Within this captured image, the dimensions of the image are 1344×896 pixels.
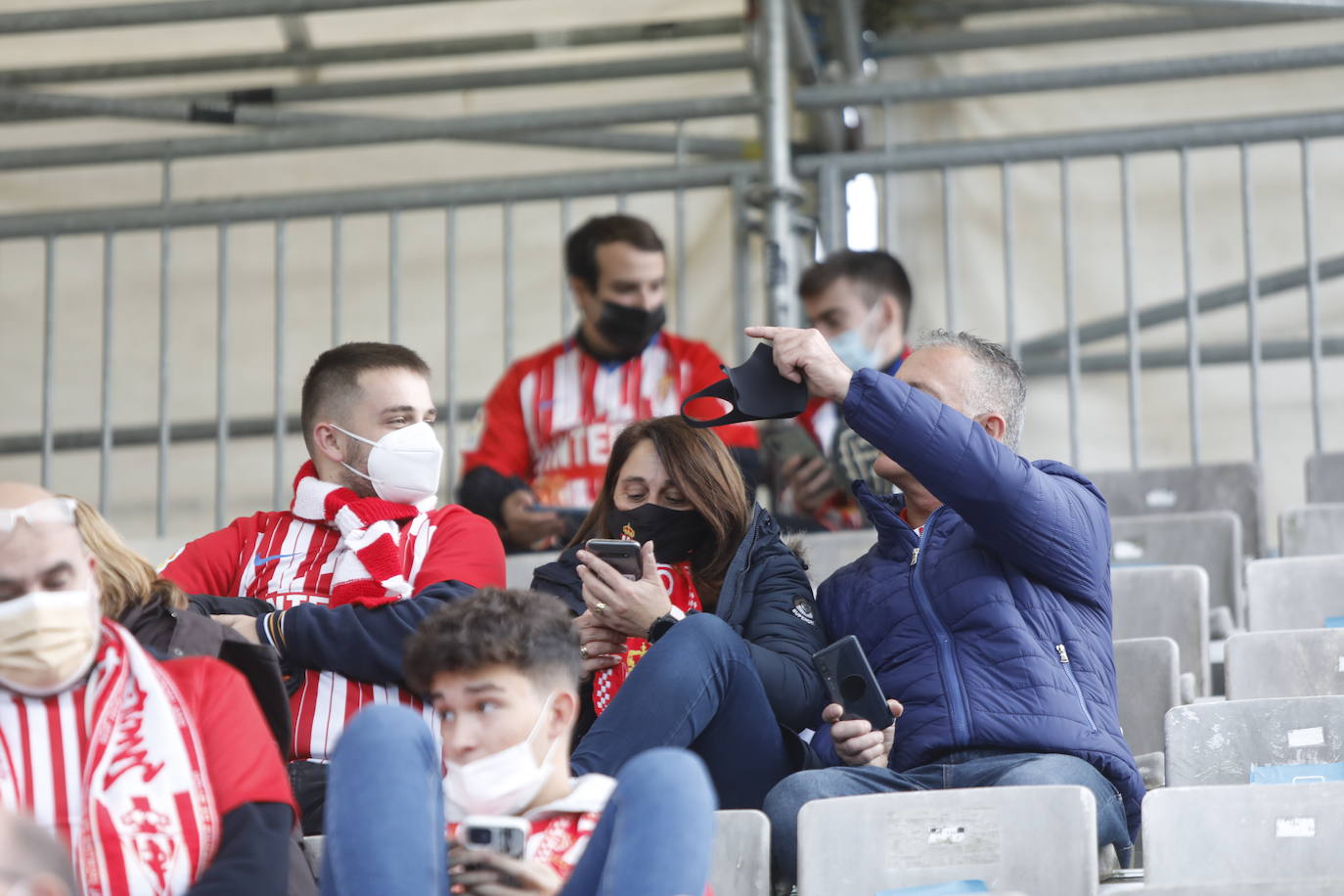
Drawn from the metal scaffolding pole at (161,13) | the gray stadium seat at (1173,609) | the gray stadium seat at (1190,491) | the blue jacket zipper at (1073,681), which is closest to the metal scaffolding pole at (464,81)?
the metal scaffolding pole at (161,13)

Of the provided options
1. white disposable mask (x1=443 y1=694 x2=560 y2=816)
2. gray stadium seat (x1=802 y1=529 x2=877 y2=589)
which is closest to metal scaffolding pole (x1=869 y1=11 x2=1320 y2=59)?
gray stadium seat (x1=802 y1=529 x2=877 y2=589)

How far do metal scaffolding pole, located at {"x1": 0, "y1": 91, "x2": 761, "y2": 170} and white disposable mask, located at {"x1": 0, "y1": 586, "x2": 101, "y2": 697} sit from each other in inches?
137

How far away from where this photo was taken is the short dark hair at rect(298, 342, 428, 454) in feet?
12.5

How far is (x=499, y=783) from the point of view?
2.49 metres

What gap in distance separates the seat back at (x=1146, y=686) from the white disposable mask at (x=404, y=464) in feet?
4.49

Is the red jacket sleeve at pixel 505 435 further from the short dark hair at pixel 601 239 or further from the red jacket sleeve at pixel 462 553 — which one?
the red jacket sleeve at pixel 462 553

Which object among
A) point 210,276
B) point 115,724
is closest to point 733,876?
point 115,724

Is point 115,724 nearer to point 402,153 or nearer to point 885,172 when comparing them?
point 885,172

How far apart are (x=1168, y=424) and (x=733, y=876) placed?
4.16 m

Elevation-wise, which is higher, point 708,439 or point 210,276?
point 210,276

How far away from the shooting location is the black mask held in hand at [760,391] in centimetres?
325

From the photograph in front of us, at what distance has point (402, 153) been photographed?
22.9ft

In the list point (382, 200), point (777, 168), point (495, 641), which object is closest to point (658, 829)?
point (495, 641)

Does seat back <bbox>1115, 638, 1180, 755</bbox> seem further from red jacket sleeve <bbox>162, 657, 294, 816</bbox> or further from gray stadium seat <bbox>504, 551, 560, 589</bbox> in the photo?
red jacket sleeve <bbox>162, 657, 294, 816</bbox>
